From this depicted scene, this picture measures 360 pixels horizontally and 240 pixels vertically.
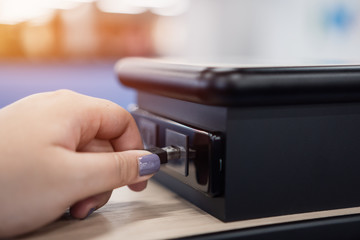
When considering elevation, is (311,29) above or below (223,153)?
above

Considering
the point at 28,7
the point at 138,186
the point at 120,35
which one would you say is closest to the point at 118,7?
the point at 120,35

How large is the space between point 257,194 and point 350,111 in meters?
0.12

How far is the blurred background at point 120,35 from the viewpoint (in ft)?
7.93

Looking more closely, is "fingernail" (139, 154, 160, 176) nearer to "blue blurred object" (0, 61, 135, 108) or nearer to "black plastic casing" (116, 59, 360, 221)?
"black plastic casing" (116, 59, 360, 221)

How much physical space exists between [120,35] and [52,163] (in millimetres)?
2454

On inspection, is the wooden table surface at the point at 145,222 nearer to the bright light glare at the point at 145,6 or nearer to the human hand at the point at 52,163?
the human hand at the point at 52,163

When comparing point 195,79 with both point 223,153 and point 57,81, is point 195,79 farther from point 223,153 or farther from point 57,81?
point 57,81

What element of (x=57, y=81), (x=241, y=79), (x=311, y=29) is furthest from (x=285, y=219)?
(x=57, y=81)

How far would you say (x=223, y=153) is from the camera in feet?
1.16

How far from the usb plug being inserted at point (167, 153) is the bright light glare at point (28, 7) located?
7.79 ft

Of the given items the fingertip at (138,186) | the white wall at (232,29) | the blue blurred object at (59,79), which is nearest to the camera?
the fingertip at (138,186)

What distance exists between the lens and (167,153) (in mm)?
400

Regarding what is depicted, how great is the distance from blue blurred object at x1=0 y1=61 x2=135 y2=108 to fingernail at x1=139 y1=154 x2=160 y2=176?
1966mm

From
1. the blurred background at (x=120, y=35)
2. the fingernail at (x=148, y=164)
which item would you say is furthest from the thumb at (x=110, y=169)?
the blurred background at (x=120, y=35)
